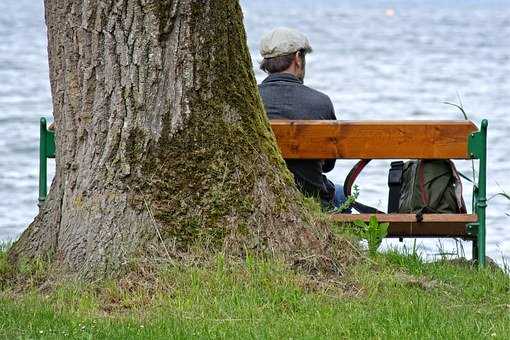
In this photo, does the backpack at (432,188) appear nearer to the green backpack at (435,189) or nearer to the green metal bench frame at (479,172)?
the green backpack at (435,189)

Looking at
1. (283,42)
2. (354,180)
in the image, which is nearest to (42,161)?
(283,42)

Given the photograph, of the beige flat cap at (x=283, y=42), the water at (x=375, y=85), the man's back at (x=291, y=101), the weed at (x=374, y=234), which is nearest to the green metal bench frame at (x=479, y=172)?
the weed at (x=374, y=234)

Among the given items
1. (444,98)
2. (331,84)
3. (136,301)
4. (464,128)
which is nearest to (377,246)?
(464,128)

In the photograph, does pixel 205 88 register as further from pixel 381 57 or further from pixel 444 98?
pixel 381 57

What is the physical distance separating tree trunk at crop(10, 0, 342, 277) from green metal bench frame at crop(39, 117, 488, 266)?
1.03m

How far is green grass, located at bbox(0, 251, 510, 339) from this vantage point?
223 inches

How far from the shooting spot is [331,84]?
3309cm

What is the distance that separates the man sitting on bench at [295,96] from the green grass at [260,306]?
1252 millimetres

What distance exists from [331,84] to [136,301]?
27157mm

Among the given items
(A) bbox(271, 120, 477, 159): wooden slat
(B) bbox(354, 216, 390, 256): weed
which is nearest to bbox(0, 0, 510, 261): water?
(A) bbox(271, 120, 477, 159): wooden slat

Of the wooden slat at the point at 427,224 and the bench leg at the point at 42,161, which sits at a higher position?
the bench leg at the point at 42,161

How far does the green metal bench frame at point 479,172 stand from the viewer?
7.51 metres

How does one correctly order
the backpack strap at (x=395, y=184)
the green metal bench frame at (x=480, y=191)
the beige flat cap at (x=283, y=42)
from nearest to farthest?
1. the green metal bench frame at (x=480, y=191)
2. the backpack strap at (x=395, y=184)
3. the beige flat cap at (x=283, y=42)

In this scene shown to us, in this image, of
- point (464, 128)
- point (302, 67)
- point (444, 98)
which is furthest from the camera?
point (444, 98)
